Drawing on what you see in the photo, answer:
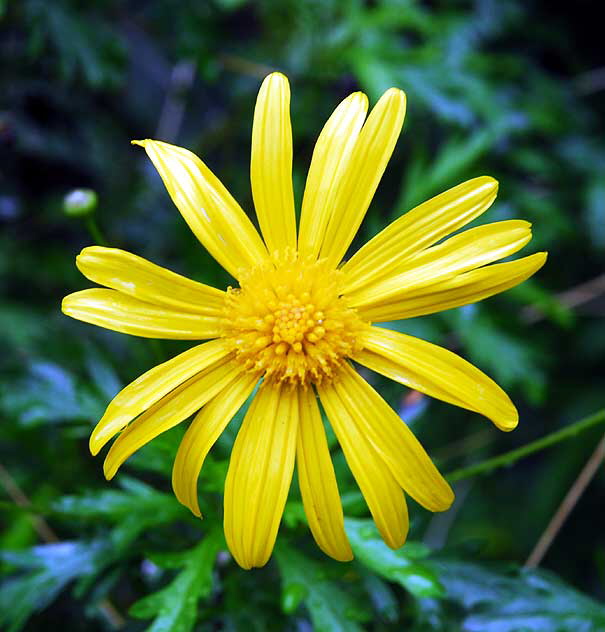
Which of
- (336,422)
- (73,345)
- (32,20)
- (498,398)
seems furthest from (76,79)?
(498,398)

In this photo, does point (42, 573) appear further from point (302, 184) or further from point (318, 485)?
point (302, 184)

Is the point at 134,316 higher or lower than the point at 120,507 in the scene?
higher

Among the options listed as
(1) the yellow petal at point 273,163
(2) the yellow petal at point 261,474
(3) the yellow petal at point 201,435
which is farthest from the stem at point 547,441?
(1) the yellow petal at point 273,163

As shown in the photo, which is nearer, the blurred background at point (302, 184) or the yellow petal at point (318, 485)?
the yellow petal at point (318, 485)

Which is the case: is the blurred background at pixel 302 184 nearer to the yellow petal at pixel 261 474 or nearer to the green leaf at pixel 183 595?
the green leaf at pixel 183 595

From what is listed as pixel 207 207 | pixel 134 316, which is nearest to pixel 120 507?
pixel 134 316

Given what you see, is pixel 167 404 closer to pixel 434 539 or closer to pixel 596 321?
pixel 434 539
